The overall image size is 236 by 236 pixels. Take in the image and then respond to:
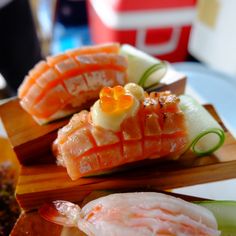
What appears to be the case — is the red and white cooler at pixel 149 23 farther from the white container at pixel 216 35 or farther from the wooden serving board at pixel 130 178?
the wooden serving board at pixel 130 178

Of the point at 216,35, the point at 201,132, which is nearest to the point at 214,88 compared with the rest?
the point at 216,35

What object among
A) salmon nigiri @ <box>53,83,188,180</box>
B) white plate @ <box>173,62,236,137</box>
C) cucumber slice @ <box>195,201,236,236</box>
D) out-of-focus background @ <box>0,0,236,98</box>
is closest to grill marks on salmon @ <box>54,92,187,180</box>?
salmon nigiri @ <box>53,83,188,180</box>

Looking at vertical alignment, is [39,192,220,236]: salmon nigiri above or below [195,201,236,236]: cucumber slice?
above

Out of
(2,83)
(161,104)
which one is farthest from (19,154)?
(2,83)

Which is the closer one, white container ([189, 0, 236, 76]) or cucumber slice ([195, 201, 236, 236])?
cucumber slice ([195, 201, 236, 236])

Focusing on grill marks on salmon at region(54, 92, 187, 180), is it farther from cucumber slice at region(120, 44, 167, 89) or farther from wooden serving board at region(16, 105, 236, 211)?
cucumber slice at region(120, 44, 167, 89)

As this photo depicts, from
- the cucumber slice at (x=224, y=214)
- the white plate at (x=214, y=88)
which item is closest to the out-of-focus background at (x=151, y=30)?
the white plate at (x=214, y=88)
